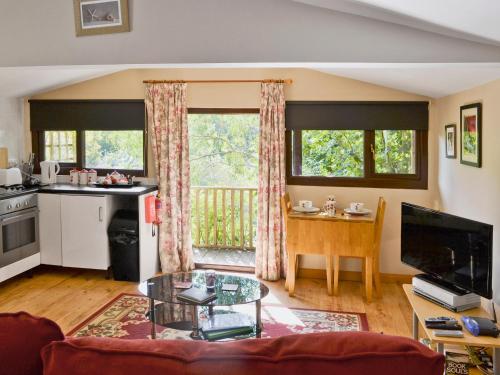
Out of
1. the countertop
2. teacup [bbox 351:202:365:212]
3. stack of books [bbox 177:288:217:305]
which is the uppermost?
the countertop

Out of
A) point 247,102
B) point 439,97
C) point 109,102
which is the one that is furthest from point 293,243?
point 109,102

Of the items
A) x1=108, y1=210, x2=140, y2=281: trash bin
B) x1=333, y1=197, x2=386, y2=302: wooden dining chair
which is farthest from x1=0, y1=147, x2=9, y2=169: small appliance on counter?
x1=333, y1=197, x2=386, y2=302: wooden dining chair

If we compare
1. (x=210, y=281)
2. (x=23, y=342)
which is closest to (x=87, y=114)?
(x=210, y=281)

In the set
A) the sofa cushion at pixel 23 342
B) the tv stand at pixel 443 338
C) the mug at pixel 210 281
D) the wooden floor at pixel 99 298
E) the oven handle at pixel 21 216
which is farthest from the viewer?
the oven handle at pixel 21 216

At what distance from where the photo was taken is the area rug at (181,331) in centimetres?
364

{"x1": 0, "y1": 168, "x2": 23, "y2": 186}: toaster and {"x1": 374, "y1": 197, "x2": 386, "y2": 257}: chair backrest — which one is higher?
{"x1": 0, "y1": 168, "x2": 23, "y2": 186}: toaster

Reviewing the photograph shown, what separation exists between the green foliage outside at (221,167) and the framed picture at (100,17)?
2.52m

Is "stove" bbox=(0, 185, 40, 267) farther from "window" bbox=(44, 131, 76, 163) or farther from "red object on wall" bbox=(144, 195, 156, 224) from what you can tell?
"red object on wall" bbox=(144, 195, 156, 224)

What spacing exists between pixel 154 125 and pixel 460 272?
3.51 meters

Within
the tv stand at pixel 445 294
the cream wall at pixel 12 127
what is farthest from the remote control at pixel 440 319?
the cream wall at pixel 12 127

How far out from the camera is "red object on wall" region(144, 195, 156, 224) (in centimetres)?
496

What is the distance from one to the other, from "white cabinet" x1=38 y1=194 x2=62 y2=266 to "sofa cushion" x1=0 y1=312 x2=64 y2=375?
388 cm

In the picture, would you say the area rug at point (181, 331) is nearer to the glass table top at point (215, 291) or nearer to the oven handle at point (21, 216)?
the glass table top at point (215, 291)

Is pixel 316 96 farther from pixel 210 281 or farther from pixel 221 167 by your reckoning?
pixel 210 281
